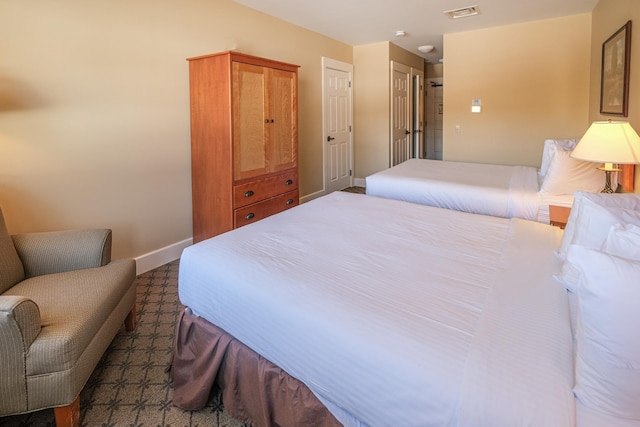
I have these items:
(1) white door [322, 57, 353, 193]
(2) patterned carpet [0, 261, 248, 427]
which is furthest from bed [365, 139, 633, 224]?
(2) patterned carpet [0, 261, 248, 427]

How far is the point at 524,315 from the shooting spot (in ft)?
4.09

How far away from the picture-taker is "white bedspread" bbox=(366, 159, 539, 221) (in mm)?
3029

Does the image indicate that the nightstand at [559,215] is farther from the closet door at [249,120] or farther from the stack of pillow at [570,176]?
the closet door at [249,120]

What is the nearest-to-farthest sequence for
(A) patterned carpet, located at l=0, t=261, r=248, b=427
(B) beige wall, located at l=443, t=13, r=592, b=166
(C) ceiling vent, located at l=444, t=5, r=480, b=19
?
(A) patterned carpet, located at l=0, t=261, r=248, b=427 < (C) ceiling vent, located at l=444, t=5, r=480, b=19 < (B) beige wall, located at l=443, t=13, r=592, b=166

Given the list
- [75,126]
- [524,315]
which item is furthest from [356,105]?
[524,315]

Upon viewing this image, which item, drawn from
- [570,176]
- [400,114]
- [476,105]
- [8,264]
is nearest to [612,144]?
[570,176]

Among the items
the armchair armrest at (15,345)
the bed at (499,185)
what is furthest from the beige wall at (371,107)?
the armchair armrest at (15,345)

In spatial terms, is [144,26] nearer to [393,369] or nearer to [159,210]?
[159,210]

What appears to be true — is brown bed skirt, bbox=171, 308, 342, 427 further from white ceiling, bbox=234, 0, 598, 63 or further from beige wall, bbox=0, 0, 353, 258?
white ceiling, bbox=234, 0, 598, 63

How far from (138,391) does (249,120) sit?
2.30 m

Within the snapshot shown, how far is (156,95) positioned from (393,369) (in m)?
3.05

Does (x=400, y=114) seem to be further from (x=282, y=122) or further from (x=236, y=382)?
(x=236, y=382)

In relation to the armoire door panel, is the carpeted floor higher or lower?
lower

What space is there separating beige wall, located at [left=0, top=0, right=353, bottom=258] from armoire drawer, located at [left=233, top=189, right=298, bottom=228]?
2.07ft
